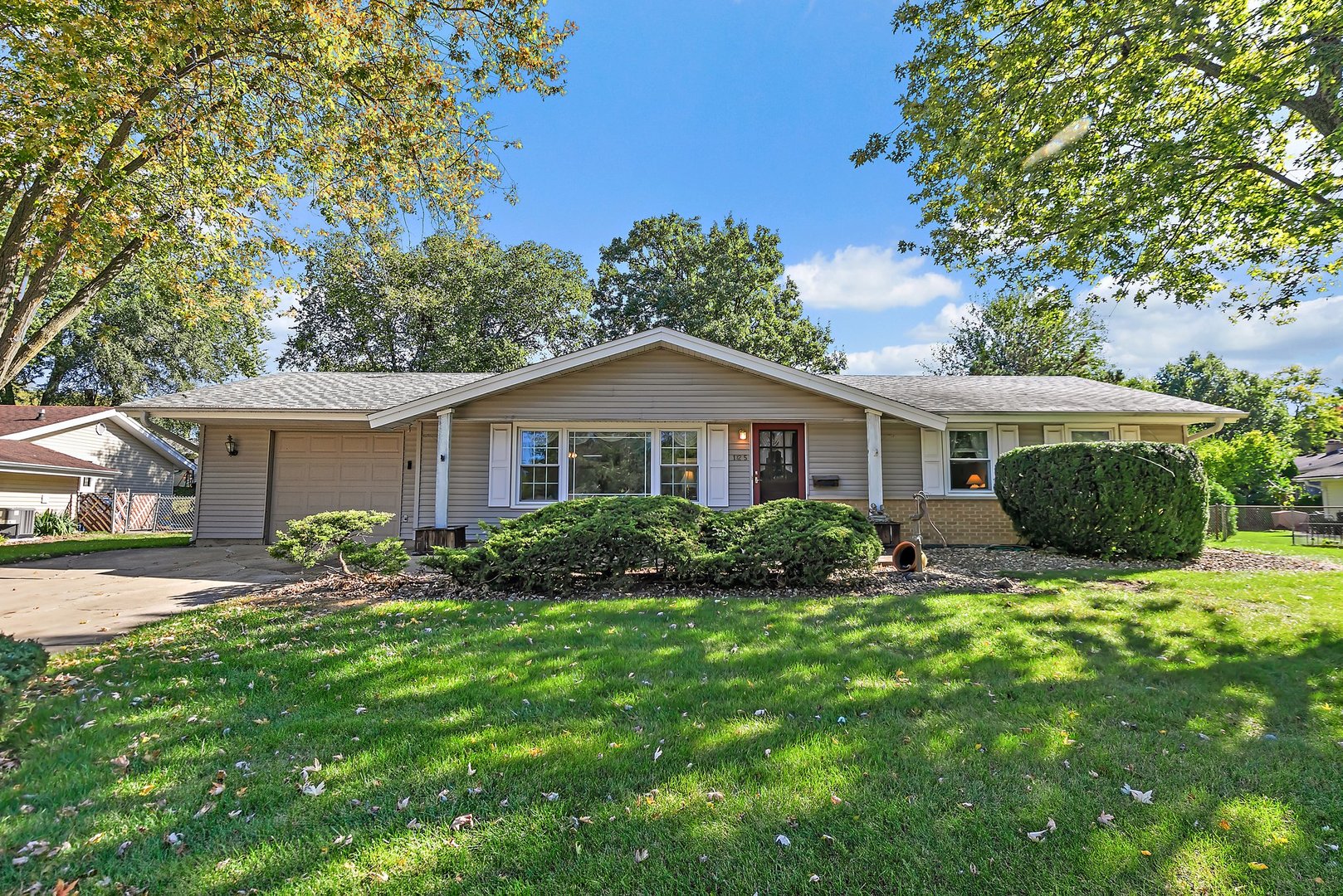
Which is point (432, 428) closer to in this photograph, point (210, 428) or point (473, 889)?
point (210, 428)

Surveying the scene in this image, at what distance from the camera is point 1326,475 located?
22.1 meters

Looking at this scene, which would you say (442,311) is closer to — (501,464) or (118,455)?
(118,455)

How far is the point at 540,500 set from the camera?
11.3m

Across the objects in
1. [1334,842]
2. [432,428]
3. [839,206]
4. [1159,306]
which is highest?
[839,206]

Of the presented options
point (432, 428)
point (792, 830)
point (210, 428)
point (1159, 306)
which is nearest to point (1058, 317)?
point (1159, 306)

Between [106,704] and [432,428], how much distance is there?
334 inches

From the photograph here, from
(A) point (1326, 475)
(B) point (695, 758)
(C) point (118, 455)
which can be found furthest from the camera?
(C) point (118, 455)

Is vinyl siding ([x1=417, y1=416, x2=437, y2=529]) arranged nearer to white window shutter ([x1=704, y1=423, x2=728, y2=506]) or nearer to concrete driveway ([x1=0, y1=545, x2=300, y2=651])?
concrete driveway ([x1=0, y1=545, x2=300, y2=651])

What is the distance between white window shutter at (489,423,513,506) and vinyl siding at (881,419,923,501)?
24.4 feet

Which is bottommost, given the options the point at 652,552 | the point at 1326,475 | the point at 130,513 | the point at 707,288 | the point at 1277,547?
the point at 1277,547

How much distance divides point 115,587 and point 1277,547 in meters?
20.6

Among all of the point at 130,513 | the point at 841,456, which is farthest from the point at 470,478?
the point at 130,513

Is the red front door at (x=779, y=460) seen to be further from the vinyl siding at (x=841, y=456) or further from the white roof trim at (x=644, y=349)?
the white roof trim at (x=644, y=349)

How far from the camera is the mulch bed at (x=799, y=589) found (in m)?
6.84
